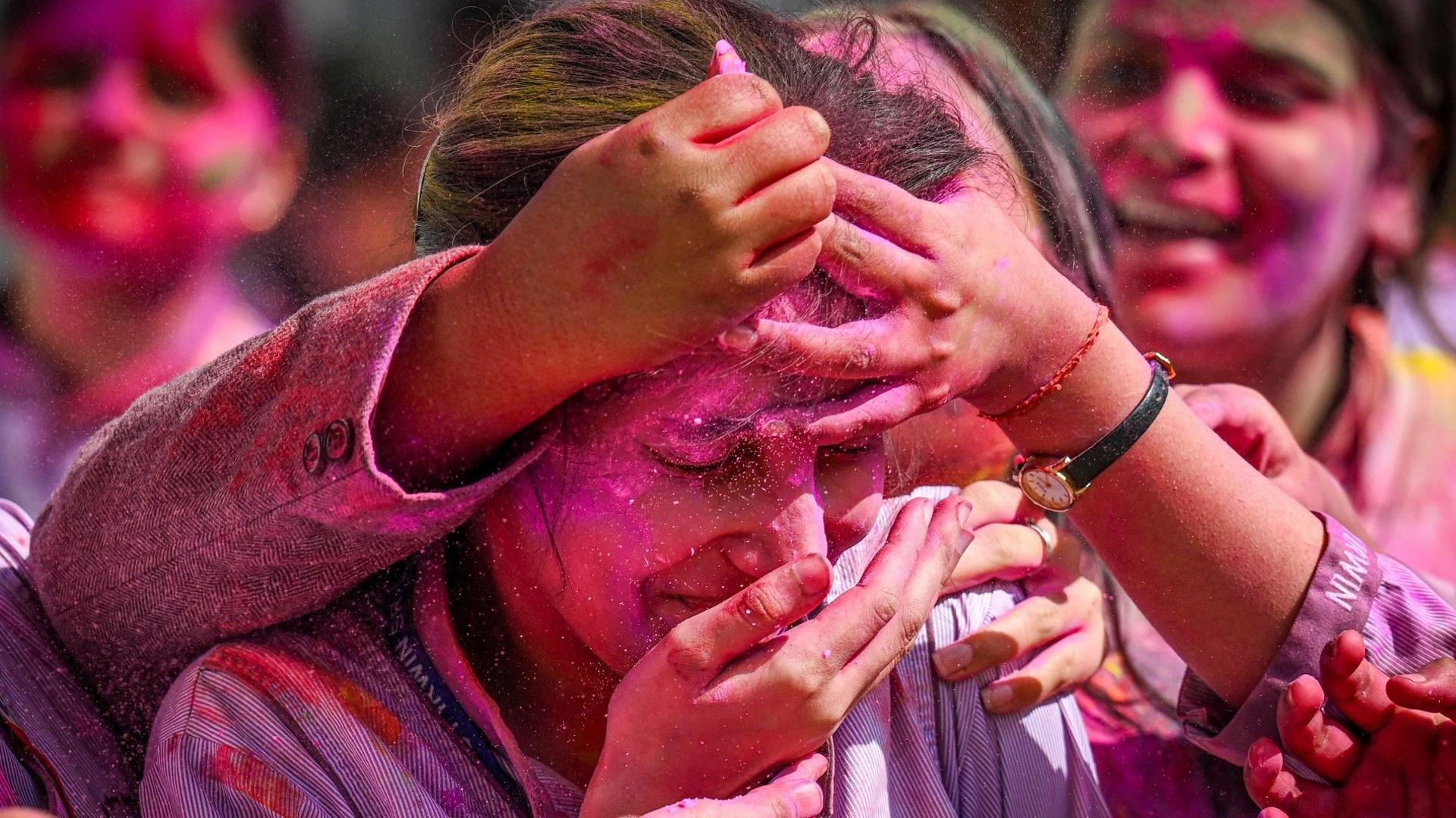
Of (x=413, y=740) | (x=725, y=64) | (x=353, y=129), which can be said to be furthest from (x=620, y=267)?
(x=353, y=129)

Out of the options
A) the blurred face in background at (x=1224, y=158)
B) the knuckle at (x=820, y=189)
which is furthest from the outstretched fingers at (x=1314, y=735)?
the blurred face in background at (x=1224, y=158)

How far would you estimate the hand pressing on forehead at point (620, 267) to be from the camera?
60 centimetres

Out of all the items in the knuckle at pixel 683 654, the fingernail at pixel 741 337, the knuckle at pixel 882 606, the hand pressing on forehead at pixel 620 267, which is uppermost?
the hand pressing on forehead at pixel 620 267

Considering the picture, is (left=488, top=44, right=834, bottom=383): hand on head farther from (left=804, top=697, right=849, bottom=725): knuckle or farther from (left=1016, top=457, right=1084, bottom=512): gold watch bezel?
(left=1016, top=457, right=1084, bottom=512): gold watch bezel

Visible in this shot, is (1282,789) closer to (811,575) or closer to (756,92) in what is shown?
(811,575)

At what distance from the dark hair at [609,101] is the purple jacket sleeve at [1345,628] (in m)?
0.42

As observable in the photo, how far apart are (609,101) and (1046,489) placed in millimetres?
433

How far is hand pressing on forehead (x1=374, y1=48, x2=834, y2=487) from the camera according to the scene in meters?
0.60

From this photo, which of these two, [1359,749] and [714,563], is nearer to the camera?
[714,563]

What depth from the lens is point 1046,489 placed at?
95 centimetres

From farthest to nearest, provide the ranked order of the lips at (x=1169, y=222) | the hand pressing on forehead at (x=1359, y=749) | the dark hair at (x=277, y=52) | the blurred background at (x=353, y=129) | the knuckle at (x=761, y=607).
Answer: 1. the lips at (x=1169, y=222)
2. the dark hair at (x=277, y=52)
3. the blurred background at (x=353, y=129)
4. the hand pressing on forehead at (x=1359, y=749)
5. the knuckle at (x=761, y=607)

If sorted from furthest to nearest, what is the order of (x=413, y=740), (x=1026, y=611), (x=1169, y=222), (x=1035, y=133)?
(x=1169, y=222), (x=1035, y=133), (x=1026, y=611), (x=413, y=740)

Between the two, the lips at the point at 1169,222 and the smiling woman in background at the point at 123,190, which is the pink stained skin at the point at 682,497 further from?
the lips at the point at 1169,222

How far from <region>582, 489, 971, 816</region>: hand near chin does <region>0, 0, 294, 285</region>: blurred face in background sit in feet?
3.75
